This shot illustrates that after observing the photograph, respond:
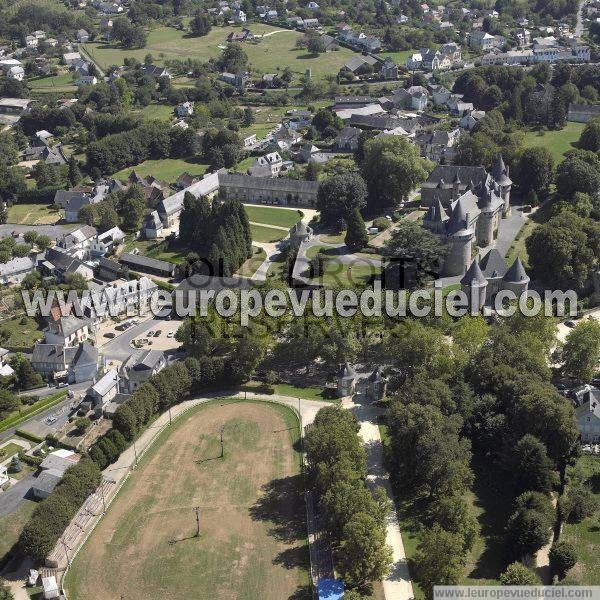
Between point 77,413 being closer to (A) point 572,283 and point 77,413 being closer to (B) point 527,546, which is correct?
(B) point 527,546

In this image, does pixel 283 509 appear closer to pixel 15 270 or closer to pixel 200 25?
pixel 15 270

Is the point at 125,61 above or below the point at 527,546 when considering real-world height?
above

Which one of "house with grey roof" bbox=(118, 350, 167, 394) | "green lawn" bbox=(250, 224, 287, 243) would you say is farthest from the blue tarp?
"green lawn" bbox=(250, 224, 287, 243)

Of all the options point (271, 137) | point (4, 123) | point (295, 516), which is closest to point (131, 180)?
point (271, 137)

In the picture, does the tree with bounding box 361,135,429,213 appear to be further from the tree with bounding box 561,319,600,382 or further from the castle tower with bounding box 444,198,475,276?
the tree with bounding box 561,319,600,382

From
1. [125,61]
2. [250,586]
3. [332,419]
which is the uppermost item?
[125,61]

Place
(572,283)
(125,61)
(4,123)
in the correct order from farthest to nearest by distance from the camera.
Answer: (125,61), (4,123), (572,283)

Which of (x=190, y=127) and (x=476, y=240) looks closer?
(x=476, y=240)

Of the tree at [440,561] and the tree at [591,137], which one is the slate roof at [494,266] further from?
the tree at [591,137]

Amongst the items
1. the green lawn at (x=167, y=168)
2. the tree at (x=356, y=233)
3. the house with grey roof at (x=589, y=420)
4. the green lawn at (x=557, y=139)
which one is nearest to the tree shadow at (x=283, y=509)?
the house with grey roof at (x=589, y=420)
